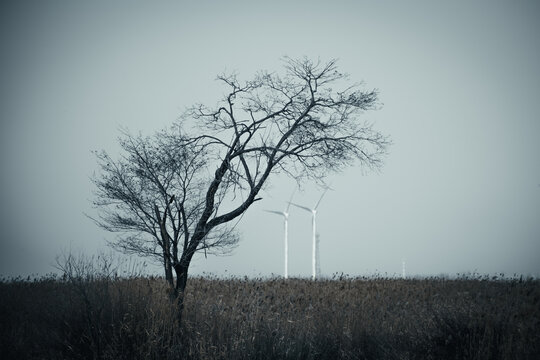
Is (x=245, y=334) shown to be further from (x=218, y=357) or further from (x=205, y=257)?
(x=205, y=257)

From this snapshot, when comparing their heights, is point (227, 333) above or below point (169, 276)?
below

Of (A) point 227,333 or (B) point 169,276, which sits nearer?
(A) point 227,333

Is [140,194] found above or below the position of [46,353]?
above

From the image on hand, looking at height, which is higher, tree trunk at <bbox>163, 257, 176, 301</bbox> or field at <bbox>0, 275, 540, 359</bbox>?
tree trunk at <bbox>163, 257, 176, 301</bbox>

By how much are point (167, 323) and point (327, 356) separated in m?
3.41

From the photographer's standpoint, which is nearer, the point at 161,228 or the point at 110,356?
the point at 110,356

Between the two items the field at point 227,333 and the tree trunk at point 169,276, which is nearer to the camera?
the field at point 227,333

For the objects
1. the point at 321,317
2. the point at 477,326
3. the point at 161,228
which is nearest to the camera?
the point at 477,326

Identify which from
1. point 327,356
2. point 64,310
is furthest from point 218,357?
point 64,310

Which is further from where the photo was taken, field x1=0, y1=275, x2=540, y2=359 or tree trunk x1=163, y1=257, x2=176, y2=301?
tree trunk x1=163, y1=257, x2=176, y2=301

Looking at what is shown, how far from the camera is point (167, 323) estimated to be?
8.34 m

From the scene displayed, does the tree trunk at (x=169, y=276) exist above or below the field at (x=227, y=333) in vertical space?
above

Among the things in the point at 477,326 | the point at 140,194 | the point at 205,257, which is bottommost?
the point at 477,326

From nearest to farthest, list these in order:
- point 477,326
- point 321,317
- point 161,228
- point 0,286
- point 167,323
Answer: point 167,323 < point 477,326 < point 161,228 < point 321,317 < point 0,286
